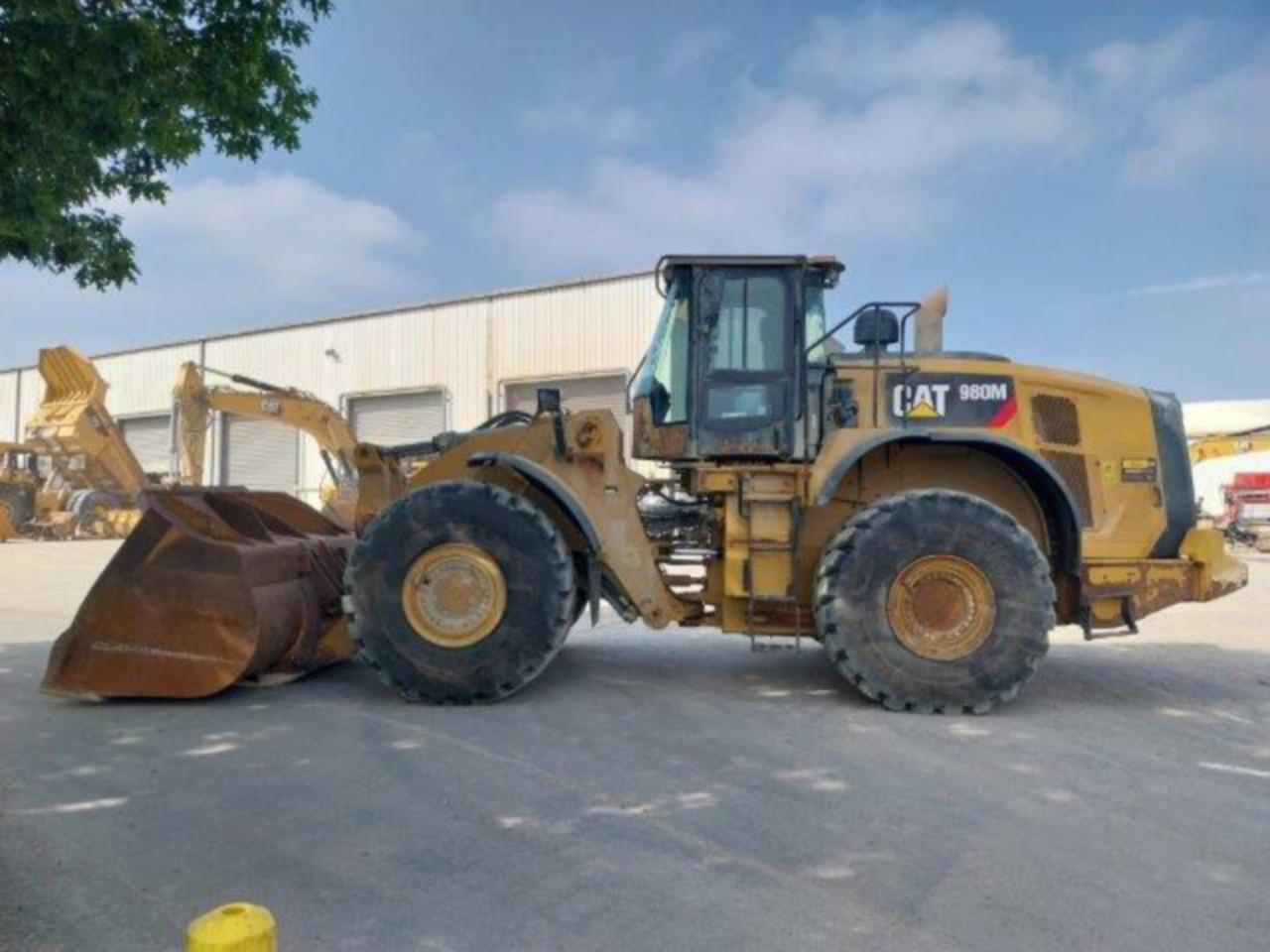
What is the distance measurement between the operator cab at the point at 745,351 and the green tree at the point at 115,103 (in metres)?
2.69

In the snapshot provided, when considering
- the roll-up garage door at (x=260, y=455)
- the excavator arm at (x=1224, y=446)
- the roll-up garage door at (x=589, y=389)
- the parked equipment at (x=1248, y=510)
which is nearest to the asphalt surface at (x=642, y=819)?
the excavator arm at (x=1224, y=446)

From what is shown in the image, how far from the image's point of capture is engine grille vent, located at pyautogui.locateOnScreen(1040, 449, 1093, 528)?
5.91 m

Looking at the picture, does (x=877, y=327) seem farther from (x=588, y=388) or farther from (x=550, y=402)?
(x=588, y=388)

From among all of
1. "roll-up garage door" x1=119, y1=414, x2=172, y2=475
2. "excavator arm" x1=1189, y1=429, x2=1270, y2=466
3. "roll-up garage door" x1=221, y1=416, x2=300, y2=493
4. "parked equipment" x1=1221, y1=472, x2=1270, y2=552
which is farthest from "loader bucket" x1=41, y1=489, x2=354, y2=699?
"roll-up garage door" x1=119, y1=414, x2=172, y2=475

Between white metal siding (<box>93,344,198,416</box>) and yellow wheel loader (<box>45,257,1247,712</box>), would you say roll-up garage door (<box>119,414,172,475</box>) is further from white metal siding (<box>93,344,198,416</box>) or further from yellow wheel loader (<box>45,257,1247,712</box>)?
yellow wheel loader (<box>45,257,1247,712</box>)

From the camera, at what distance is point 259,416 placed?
1599 cm

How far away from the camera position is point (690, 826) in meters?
3.68

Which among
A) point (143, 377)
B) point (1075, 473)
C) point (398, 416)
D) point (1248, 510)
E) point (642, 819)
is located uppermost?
point (143, 377)

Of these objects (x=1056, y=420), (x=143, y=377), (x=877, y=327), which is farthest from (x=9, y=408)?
(x=1056, y=420)

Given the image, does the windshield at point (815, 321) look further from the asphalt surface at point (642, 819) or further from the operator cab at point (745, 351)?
the asphalt surface at point (642, 819)

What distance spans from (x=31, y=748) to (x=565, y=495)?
317cm

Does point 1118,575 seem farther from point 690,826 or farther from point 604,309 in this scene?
point 604,309

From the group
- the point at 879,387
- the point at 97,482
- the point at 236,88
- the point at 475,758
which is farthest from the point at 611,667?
the point at 97,482

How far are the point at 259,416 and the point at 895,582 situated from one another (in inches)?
532
